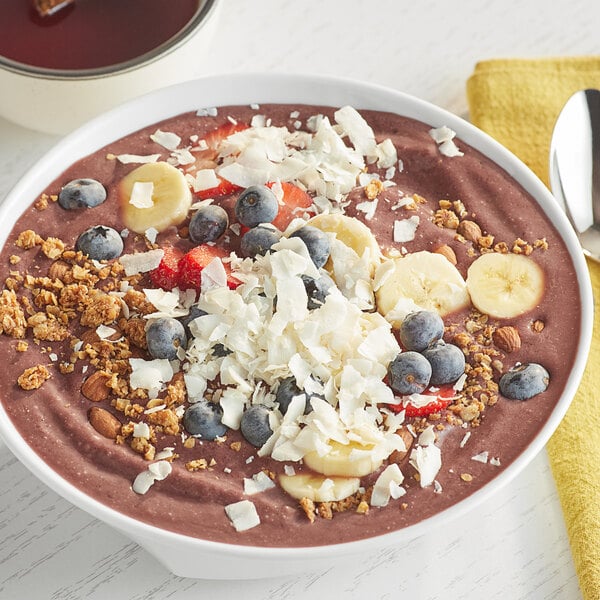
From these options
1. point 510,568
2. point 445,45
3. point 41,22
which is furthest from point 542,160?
point 41,22

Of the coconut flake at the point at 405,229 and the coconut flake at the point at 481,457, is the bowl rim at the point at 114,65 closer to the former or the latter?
the coconut flake at the point at 405,229

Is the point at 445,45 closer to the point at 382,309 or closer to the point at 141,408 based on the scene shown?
the point at 382,309

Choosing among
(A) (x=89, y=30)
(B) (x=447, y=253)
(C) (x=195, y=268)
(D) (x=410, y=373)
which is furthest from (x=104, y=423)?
(A) (x=89, y=30)

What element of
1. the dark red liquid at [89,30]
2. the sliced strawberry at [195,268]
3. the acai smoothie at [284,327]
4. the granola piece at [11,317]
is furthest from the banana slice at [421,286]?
the dark red liquid at [89,30]

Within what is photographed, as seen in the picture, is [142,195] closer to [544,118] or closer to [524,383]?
[524,383]

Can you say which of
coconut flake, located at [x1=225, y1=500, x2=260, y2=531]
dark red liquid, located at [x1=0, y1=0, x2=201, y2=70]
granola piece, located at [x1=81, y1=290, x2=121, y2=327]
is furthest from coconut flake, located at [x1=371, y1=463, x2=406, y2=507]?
dark red liquid, located at [x1=0, y1=0, x2=201, y2=70]

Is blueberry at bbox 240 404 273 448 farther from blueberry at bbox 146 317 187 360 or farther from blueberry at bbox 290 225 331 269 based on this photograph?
blueberry at bbox 290 225 331 269
